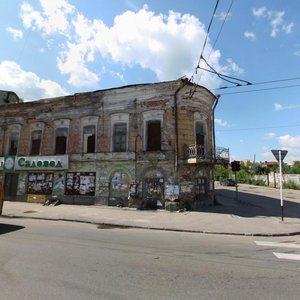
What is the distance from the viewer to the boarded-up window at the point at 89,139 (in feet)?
71.9

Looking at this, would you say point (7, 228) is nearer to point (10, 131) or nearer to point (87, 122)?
point (87, 122)

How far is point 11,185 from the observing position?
24.4 meters

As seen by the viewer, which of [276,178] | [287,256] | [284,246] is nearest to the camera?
[287,256]

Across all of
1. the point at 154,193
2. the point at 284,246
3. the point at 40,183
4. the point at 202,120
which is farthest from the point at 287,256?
the point at 40,183

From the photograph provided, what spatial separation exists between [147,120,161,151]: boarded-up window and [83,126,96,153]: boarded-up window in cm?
419

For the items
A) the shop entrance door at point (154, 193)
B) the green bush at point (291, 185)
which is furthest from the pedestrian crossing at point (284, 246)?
the green bush at point (291, 185)

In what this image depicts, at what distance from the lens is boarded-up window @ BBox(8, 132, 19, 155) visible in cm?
2498

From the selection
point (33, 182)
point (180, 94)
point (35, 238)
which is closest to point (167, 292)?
point (35, 238)

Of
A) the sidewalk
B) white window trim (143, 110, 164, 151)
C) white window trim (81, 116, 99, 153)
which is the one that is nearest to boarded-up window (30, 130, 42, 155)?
white window trim (81, 116, 99, 153)

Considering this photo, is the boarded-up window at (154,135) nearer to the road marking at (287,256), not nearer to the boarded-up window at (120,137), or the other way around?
the boarded-up window at (120,137)

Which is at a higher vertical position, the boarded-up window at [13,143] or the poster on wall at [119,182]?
the boarded-up window at [13,143]

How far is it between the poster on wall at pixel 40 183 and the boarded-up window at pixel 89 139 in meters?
3.56

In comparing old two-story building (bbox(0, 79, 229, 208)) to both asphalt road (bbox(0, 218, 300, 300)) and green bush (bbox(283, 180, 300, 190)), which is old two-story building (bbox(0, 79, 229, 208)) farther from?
green bush (bbox(283, 180, 300, 190))

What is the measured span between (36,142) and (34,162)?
180 centimetres
